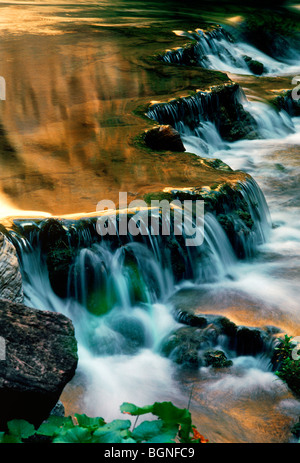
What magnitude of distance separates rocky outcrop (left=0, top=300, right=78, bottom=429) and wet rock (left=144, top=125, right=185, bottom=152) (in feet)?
17.3

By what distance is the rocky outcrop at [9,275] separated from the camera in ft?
14.0

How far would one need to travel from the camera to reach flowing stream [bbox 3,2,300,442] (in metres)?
4.65

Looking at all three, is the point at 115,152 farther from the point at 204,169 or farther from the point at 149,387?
the point at 149,387

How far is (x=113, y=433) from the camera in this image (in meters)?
2.66

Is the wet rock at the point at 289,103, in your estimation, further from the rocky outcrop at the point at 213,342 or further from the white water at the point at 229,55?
the rocky outcrop at the point at 213,342

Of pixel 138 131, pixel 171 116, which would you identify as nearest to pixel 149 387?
pixel 138 131

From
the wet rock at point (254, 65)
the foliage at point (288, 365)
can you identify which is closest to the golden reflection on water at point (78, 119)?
the foliage at point (288, 365)

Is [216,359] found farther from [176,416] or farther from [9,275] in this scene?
[176,416]

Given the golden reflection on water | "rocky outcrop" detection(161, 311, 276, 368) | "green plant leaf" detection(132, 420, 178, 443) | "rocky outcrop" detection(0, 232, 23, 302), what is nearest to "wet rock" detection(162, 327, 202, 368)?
"rocky outcrop" detection(161, 311, 276, 368)

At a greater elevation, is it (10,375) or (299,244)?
(10,375)

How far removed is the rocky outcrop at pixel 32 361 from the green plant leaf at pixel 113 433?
66 centimetres

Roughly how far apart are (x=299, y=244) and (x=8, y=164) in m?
4.27

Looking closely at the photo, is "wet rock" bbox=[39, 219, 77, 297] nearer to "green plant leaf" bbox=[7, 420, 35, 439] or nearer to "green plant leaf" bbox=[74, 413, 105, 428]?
"green plant leaf" bbox=[7, 420, 35, 439]
